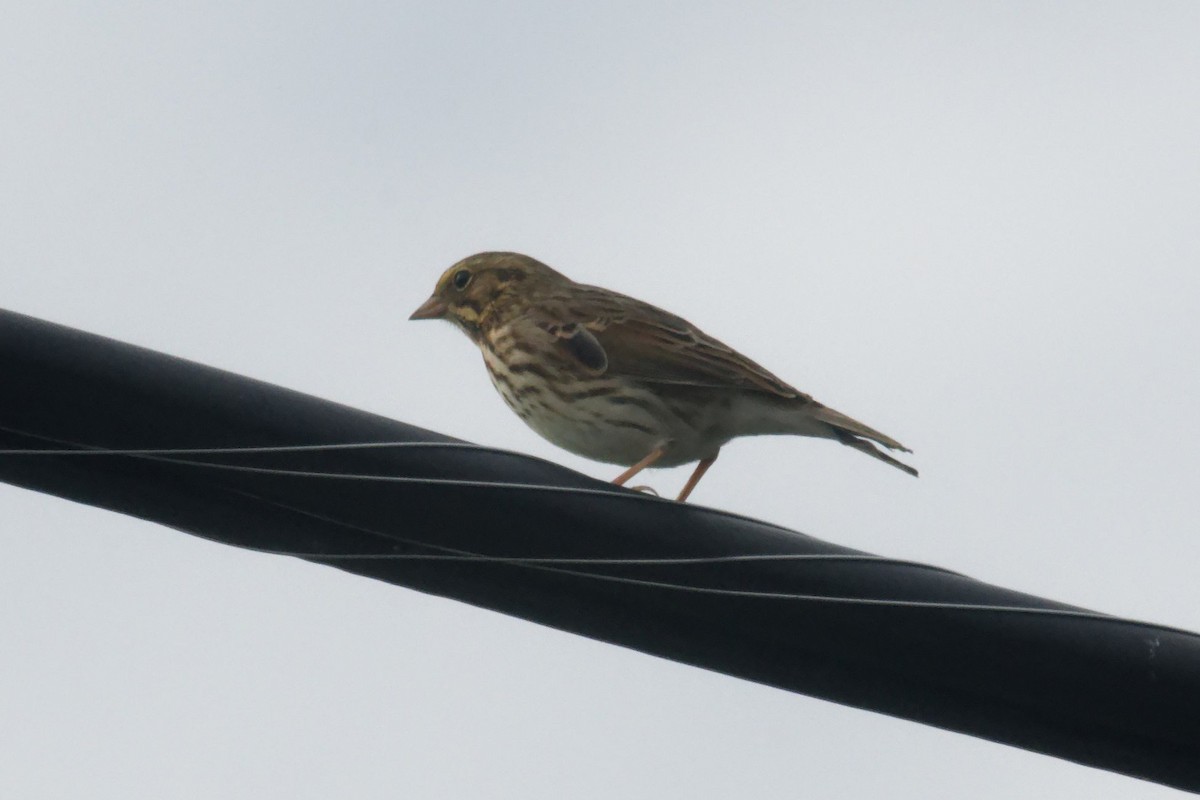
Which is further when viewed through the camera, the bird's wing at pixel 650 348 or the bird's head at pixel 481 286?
the bird's head at pixel 481 286

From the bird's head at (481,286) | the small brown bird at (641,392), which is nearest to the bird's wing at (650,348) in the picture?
the small brown bird at (641,392)

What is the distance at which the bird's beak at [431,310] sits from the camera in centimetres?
1026

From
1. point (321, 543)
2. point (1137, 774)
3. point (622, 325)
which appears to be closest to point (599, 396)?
point (622, 325)

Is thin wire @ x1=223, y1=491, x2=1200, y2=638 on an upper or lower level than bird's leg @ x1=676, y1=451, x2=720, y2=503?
lower

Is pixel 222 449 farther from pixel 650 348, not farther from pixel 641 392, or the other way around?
pixel 650 348

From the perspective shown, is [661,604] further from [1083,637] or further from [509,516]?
[1083,637]

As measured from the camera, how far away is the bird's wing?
8.42 m

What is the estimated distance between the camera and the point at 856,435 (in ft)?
27.1

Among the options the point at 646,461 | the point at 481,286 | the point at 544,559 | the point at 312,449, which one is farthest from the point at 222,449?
the point at 481,286

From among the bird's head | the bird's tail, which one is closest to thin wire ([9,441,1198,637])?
the bird's tail

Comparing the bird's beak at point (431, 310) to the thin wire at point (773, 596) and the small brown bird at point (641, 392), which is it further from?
the thin wire at point (773, 596)

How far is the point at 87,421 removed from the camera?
17.1ft

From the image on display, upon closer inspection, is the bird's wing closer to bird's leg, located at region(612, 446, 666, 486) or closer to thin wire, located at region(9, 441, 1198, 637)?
bird's leg, located at region(612, 446, 666, 486)

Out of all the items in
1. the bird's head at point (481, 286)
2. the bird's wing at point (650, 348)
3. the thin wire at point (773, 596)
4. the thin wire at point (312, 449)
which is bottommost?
the thin wire at point (773, 596)
